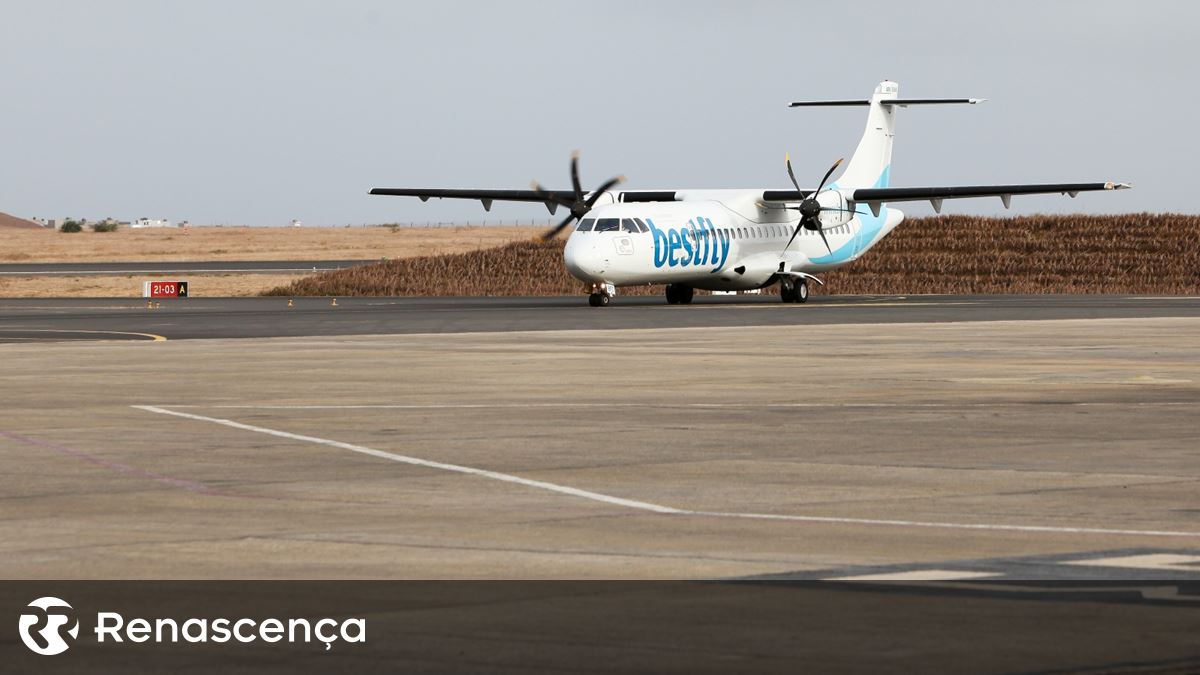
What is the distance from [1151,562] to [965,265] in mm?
82420

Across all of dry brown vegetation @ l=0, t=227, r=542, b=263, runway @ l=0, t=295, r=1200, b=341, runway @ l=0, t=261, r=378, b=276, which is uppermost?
dry brown vegetation @ l=0, t=227, r=542, b=263

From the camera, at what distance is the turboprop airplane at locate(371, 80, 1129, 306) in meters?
55.5

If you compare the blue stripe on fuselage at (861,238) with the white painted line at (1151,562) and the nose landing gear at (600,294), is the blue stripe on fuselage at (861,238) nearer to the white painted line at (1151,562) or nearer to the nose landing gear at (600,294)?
the nose landing gear at (600,294)

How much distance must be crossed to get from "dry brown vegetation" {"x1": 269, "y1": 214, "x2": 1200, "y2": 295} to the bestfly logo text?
18.4 m

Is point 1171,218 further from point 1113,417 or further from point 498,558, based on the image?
point 498,558

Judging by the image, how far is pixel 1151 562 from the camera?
10047mm

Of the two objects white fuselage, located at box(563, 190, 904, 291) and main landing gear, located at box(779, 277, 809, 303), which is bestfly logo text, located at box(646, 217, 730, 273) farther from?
main landing gear, located at box(779, 277, 809, 303)

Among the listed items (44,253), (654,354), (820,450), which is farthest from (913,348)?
(44,253)

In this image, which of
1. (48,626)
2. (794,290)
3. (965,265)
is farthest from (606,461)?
(965,265)

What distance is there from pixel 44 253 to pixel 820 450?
130 metres

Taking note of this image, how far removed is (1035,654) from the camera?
7.54 metres

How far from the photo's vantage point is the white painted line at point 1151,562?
9859 millimetres

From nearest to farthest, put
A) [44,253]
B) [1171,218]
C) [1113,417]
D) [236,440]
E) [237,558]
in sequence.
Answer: [237,558]
[236,440]
[1113,417]
[1171,218]
[44,253]

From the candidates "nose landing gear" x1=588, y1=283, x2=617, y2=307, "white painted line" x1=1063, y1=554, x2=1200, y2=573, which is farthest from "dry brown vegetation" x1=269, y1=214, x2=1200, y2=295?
"white painted line" x1=1063, y1=554, x2=1200, y2=573
